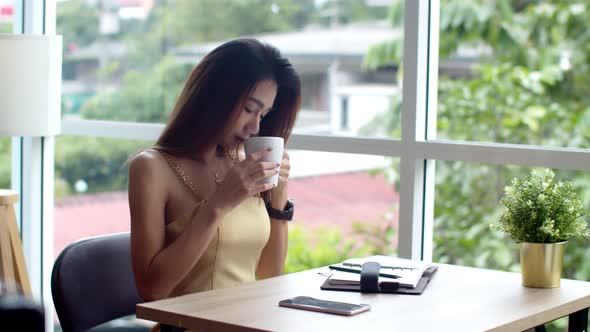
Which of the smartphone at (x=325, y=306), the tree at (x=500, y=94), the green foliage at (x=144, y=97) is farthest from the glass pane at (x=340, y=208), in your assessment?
the smartphone at (x=325, y=306)

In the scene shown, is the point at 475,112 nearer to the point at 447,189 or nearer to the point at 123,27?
the point at 447,189

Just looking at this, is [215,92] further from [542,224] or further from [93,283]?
[542,224]

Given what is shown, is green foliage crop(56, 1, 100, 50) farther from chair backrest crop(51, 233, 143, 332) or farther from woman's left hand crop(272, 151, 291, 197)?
woman's left hand crop(272, 151, 291, 197)

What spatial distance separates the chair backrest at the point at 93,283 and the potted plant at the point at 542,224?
1.04 metres

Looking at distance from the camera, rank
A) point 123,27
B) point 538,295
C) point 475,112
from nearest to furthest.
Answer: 1. point 538,295
2. point 475,112
3. point 123,27

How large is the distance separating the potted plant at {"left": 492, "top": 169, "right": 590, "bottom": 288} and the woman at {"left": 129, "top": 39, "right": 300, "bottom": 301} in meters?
0.60

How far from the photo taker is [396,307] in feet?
6.36

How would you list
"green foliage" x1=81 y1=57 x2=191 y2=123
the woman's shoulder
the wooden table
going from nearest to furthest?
the wooden table, the woman's shoulder, "green foliage" x1=81 y1=57 x2=191 y2=123

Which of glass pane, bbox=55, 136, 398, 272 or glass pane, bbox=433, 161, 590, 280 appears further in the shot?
glass pane, bbox=55, 136, 398, 272

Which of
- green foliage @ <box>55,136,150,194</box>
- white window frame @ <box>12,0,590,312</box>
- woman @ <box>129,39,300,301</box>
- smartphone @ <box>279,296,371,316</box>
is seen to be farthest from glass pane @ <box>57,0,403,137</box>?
smartphone @ <box>279,296,371,316</box>

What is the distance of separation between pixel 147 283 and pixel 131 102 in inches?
123

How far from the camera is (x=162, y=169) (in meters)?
2.32

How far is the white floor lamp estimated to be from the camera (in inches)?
126

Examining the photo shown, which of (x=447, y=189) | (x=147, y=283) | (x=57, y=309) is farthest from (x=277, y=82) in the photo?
(x=447, y=189)
